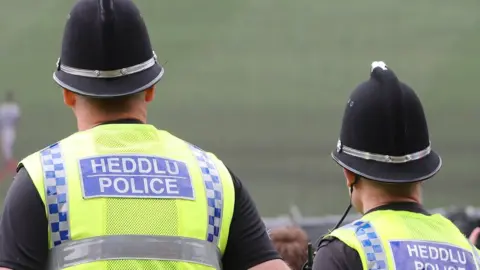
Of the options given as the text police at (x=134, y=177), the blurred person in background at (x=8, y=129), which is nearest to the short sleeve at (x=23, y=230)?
the text police at (x=134, y=177)

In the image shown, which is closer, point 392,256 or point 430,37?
point 392,256

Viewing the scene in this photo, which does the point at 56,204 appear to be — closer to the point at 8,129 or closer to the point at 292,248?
the point at 292,248

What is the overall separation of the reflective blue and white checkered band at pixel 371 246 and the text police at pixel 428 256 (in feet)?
0.09

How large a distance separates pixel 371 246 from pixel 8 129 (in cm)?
1062

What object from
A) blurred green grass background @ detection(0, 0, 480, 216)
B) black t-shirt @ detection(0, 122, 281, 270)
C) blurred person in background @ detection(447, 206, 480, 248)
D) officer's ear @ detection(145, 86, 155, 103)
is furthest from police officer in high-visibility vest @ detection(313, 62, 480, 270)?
blurred green grass background @ detection(0, 0, 480, 216)

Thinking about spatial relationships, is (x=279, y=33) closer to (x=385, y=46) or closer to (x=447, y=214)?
(x=385, y=46)

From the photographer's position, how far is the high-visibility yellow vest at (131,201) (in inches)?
73.2

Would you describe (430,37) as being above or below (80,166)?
below

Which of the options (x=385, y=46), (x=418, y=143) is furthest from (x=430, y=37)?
(x=418, y=143)

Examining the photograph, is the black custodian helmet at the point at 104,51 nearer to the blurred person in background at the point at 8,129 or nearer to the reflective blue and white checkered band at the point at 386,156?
the reflective blue and white checkered band at the point at 386,156

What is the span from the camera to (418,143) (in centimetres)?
229

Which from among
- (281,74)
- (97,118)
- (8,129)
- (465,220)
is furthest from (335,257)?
(281,74)

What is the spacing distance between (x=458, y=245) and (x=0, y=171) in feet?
34.1

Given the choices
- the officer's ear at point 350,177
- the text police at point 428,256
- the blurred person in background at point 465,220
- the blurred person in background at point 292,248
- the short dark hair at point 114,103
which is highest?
the short dark hair at point 114,103
